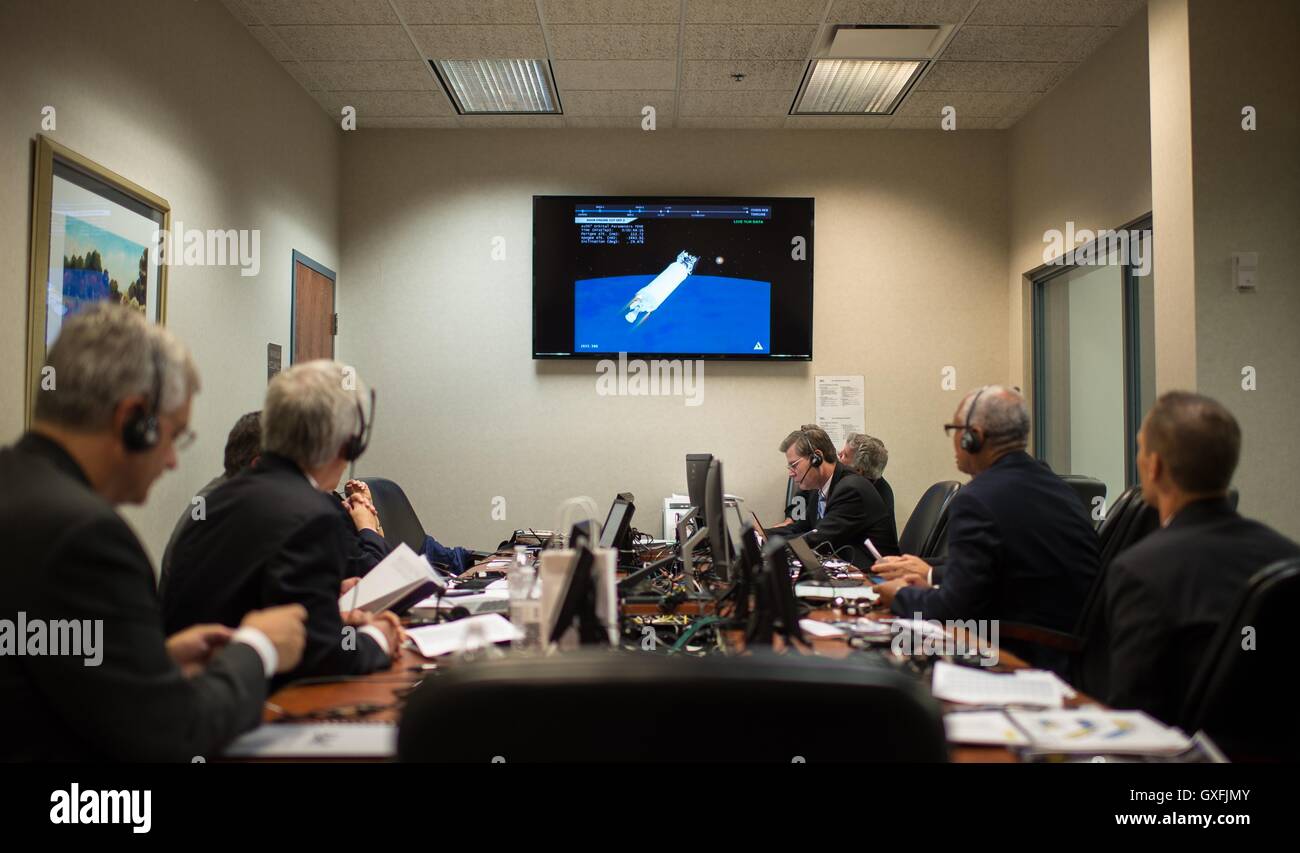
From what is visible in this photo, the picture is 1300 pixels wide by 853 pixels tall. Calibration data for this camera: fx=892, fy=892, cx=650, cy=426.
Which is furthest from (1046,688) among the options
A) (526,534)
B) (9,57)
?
(526,534)

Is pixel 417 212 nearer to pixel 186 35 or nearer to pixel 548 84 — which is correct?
pixel 548 84

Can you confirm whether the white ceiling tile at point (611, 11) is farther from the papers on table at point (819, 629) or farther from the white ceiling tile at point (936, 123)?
the papers on table at point (819, 629)

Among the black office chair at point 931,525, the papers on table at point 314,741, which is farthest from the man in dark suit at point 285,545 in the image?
the black office chair at point 931,525

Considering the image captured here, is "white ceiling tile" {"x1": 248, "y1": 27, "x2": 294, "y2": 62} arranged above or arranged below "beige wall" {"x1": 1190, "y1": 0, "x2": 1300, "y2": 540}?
above

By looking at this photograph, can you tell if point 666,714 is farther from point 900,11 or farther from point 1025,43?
point 1025,43

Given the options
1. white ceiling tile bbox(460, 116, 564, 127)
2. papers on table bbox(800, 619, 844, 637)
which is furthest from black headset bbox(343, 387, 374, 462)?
white ceiling tile bbox(460, 116, 564, 127)

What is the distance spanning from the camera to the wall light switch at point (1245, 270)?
9.98ft

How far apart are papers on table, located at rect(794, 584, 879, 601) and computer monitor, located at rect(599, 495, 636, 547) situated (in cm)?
69

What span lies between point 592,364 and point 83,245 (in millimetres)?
2988

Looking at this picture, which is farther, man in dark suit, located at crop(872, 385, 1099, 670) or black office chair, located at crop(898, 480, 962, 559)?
black office chair, located at crop(898, 480, 962, 559)

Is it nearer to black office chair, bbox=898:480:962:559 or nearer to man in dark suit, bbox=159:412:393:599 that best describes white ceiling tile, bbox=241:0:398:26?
man in dark suit, bbox=159:412:393:599

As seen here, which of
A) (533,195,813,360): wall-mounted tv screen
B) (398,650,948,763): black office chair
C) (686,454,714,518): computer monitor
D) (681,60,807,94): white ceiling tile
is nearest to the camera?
(398,650,948,763): black office chair

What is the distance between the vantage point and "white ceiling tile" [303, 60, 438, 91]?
4547 mm

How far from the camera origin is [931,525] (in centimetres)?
413
